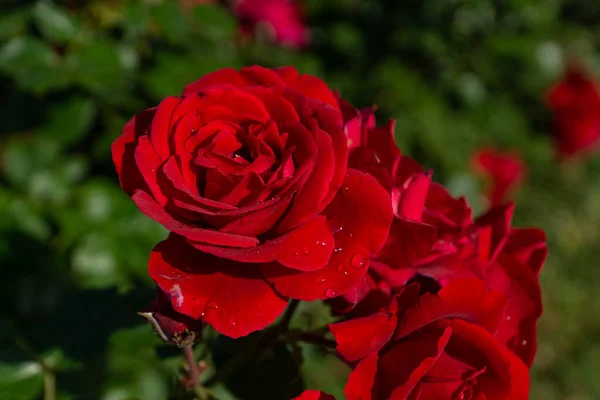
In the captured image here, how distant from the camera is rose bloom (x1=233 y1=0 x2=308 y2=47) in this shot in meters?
1.84

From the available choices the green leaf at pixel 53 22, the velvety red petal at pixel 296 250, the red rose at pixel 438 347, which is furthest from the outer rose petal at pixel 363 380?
the green leaf at pixel 53 22

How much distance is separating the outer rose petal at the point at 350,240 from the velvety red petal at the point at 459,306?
0.08 meters

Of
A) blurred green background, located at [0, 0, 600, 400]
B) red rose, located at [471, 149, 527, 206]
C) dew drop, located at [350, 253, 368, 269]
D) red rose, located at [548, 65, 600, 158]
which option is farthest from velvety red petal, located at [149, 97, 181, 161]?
red rose, located at [548, 65, 600, 158]

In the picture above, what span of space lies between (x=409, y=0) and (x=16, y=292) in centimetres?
149

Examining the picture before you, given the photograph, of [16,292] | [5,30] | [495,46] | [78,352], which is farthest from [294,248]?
[495,46]

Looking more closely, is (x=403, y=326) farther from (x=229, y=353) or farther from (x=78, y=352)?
(x=78, y=352)

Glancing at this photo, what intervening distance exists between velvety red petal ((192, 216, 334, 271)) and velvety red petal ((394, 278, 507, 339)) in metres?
0.12

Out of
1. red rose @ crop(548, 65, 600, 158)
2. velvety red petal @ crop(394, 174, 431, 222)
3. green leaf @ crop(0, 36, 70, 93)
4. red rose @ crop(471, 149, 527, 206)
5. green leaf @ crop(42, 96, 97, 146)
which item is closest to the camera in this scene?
velvety red petal @ crop(394, 174, 431, 222)

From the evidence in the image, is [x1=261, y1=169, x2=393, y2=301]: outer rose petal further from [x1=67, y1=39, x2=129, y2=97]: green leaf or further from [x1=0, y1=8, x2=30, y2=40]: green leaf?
[x1=0, y1=8, x2=30, y2=40]: green leaf

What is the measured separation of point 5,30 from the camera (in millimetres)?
1279

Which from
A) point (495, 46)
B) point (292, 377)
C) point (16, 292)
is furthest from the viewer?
point (495, 46)

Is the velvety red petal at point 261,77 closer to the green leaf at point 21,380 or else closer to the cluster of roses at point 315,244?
the cluster of roses at point 315,244

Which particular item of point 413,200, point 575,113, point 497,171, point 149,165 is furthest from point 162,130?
point 575,113

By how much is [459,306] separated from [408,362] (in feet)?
0.26
